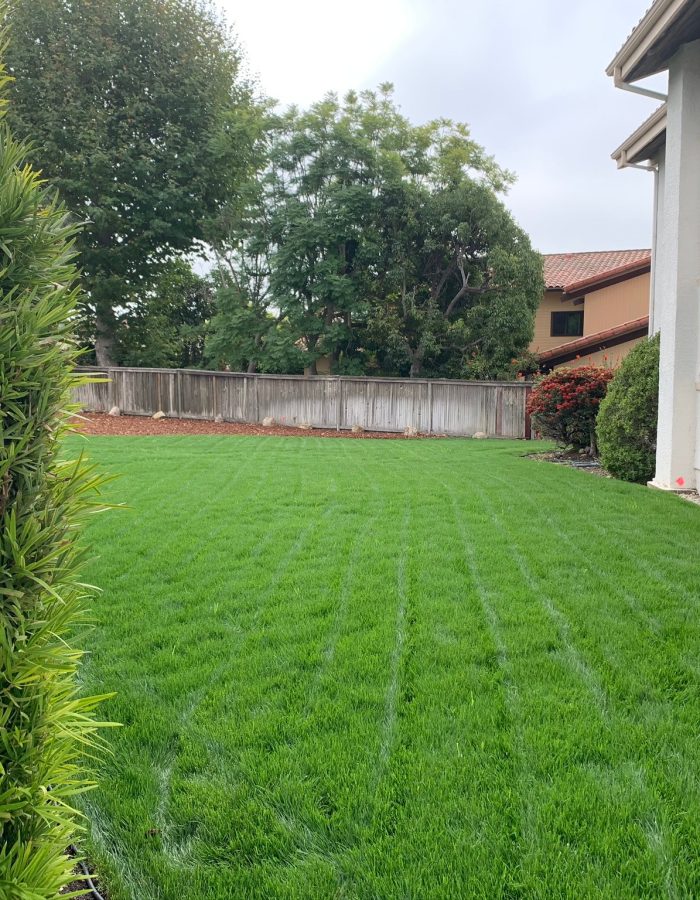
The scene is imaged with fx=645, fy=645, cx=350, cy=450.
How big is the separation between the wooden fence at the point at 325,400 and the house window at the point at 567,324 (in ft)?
24.6

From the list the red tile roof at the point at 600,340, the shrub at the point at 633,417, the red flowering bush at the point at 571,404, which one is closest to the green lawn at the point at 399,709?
the shrub at the point at 633,417

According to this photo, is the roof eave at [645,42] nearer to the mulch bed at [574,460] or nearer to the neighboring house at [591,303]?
the mulch bed at [574,460]

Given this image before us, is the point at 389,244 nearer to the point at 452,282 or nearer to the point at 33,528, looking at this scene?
the point at 452,282

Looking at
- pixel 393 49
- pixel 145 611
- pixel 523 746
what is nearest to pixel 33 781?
pixel 523 746

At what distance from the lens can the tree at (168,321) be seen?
2409 cm

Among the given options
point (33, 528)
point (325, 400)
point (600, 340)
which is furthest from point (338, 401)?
point (33, 528)

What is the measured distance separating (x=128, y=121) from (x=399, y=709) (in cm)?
2183

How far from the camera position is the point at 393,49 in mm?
18141

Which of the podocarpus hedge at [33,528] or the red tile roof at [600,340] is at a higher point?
the red tile roof at [600,340]

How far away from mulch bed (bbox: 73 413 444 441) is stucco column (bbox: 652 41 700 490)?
9.36 meters

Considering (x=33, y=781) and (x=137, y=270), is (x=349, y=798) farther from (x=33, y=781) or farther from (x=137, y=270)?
(x=137, y=270)

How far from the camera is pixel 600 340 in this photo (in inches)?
750

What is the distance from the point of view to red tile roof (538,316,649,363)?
18.7 meters

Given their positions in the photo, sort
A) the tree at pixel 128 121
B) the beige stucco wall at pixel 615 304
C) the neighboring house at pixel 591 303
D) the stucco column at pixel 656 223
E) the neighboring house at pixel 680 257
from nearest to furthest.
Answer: the neighboring house at pixel 680 257 < the stucco column at pixel 656 223 < the tree at pixel 128 121 < the neighboring house at pixel 591 303 < the beige stucco wall at pixel 615 304
